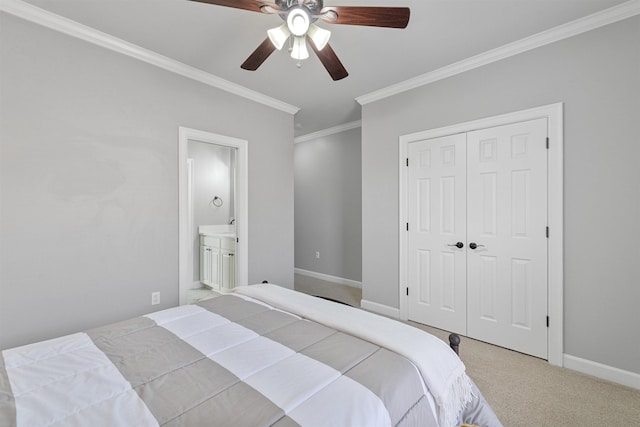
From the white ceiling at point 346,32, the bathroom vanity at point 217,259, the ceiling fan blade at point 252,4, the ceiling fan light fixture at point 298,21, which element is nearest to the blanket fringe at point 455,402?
the ceiling fan light fixture at point 298,21

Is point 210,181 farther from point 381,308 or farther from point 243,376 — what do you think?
point 243,376

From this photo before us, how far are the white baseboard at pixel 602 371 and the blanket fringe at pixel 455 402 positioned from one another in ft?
5.11

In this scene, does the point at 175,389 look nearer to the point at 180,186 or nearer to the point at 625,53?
the point at 180,186

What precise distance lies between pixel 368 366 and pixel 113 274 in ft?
7.66

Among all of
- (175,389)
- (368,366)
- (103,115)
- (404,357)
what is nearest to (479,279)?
(404,357)

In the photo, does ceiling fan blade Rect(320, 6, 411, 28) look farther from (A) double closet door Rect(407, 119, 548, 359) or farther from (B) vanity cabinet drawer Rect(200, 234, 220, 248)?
(B) vanity cabinet drawer Rect(200, 234, 220, 248)

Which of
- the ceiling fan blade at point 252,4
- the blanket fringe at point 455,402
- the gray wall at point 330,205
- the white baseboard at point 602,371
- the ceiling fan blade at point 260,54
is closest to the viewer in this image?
the blanket fringe at point 455,402

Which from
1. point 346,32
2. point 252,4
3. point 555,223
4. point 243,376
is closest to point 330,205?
point 346,32

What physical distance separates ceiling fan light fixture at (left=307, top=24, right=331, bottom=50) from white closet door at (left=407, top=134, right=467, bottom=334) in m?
1.74

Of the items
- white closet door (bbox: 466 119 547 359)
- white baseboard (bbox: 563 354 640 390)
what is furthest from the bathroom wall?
white baseboard (bbox: 563 354 640 390)

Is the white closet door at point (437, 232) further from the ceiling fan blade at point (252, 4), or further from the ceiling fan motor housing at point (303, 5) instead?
the ceiling fan blade at point (252, 4)

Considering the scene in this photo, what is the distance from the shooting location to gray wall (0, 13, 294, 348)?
76.8 inches

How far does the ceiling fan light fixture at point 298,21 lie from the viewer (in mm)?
1506

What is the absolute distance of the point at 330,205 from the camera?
4945 millimetres
